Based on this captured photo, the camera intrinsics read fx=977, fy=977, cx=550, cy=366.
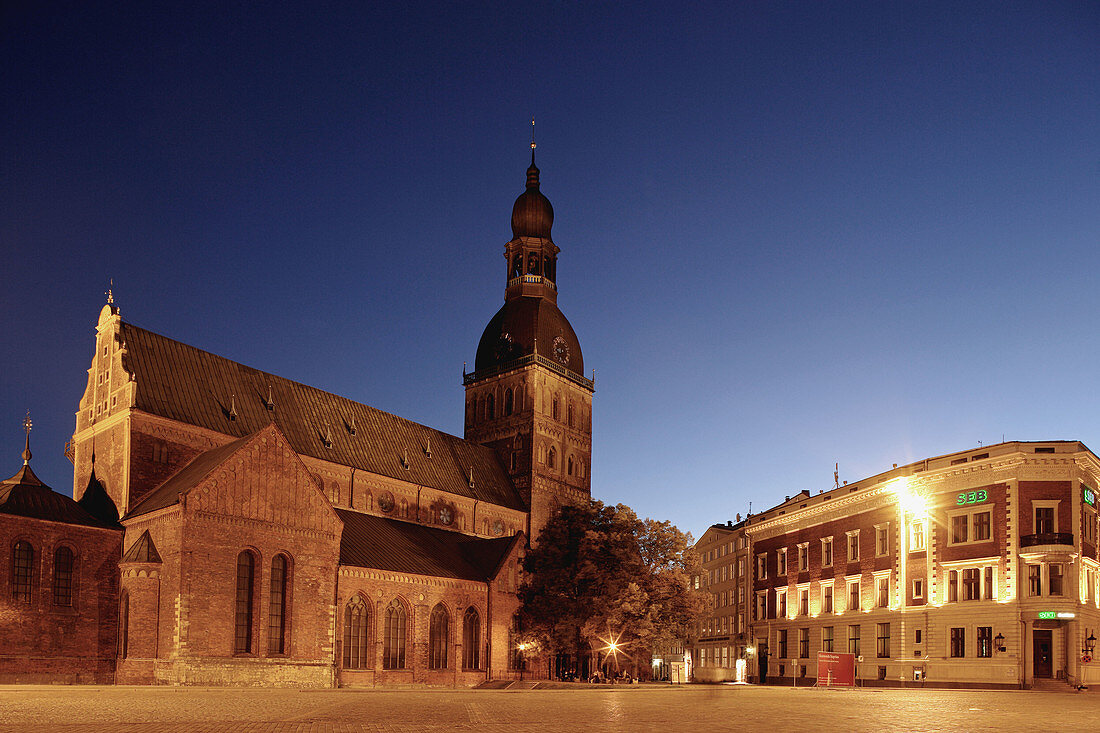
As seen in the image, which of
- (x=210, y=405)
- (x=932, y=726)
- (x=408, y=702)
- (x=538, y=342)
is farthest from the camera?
(x=538, y=342)

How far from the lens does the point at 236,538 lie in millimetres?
45031

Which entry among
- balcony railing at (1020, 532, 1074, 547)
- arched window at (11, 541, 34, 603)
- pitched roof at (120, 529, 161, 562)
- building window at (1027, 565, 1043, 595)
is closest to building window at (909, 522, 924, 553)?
balcony railing at (1020, 532, 1074, 547)

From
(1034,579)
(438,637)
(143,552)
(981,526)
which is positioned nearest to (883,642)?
(981,526)

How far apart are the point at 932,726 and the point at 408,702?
16444mm

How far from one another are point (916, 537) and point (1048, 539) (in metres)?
7.88

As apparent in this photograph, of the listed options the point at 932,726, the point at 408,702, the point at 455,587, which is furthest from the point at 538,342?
the point at 932,726

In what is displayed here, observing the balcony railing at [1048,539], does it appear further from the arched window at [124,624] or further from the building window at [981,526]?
the arched window at [124,624]

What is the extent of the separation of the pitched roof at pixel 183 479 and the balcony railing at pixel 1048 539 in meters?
38.6

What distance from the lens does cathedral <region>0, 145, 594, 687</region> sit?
42875 mm

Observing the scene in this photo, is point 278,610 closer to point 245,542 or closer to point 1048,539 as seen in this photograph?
point 245,542

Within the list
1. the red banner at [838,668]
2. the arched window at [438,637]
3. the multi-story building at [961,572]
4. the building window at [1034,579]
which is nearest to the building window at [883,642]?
the multi-story building at [961,572]

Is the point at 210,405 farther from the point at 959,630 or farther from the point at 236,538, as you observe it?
the point at 959,630

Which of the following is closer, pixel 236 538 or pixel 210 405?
pixel 236 538

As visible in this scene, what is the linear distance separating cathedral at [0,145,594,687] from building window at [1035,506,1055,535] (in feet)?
97.6
